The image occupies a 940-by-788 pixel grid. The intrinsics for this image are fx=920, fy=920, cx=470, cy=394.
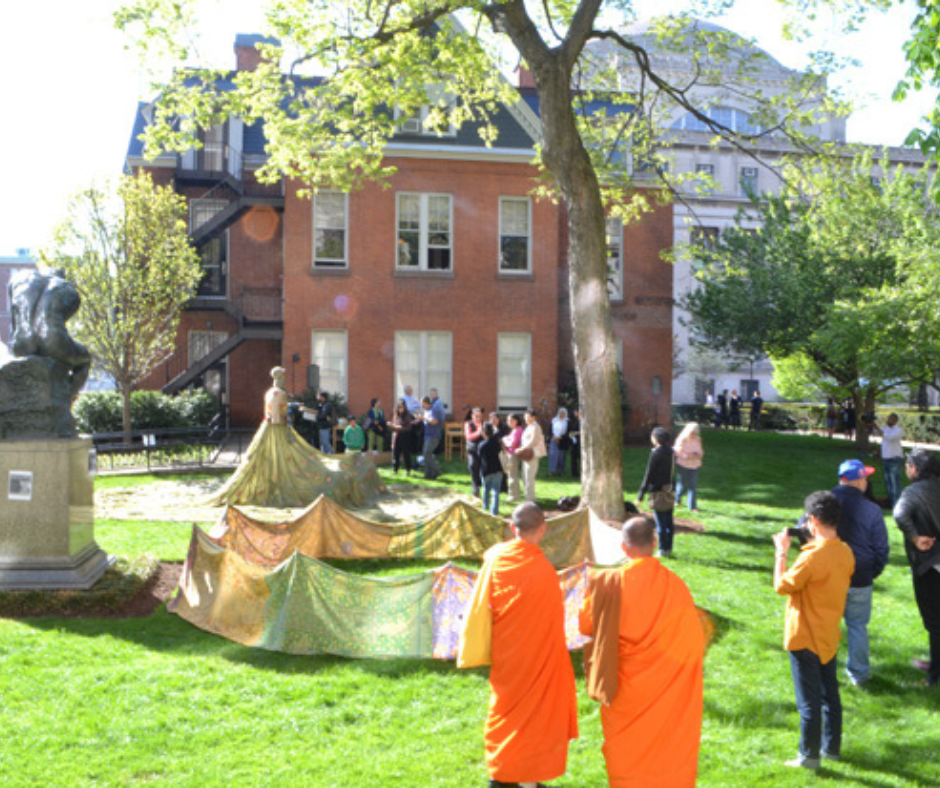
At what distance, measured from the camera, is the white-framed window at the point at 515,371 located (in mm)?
28281

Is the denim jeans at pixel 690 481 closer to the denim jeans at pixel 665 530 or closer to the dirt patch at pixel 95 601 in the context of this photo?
the denim jeans at pixel 665 530

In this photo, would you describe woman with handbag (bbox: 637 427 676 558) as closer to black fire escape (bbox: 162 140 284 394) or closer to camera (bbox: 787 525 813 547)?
camera (bbox: 787 525 813 547)

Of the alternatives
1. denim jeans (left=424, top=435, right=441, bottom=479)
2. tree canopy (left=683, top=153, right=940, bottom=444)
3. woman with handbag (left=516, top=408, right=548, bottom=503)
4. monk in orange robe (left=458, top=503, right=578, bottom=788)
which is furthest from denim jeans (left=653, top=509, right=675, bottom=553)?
tree canopy (left=683, top=153, right=940, bottom=444)

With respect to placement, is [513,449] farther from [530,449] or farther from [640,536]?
[640,536]

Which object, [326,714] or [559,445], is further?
[559,445]

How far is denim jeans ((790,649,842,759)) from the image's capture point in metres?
6.15

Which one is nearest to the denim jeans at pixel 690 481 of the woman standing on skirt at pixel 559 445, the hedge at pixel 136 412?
the woman standing on skirt at pixel 559 445

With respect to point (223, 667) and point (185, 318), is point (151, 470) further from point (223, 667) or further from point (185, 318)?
point (223, 667)

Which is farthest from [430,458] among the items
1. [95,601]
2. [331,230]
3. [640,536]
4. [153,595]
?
[640,536]

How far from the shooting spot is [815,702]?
617 cm

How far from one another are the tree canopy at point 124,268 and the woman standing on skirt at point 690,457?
569 inches

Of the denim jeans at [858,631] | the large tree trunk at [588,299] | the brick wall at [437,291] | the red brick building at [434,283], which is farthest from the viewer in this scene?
the red brick building at [434,283]

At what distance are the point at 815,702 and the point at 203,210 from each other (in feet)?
91.8

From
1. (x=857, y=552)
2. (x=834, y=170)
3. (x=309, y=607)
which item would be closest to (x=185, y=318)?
(x=834, y=170)
